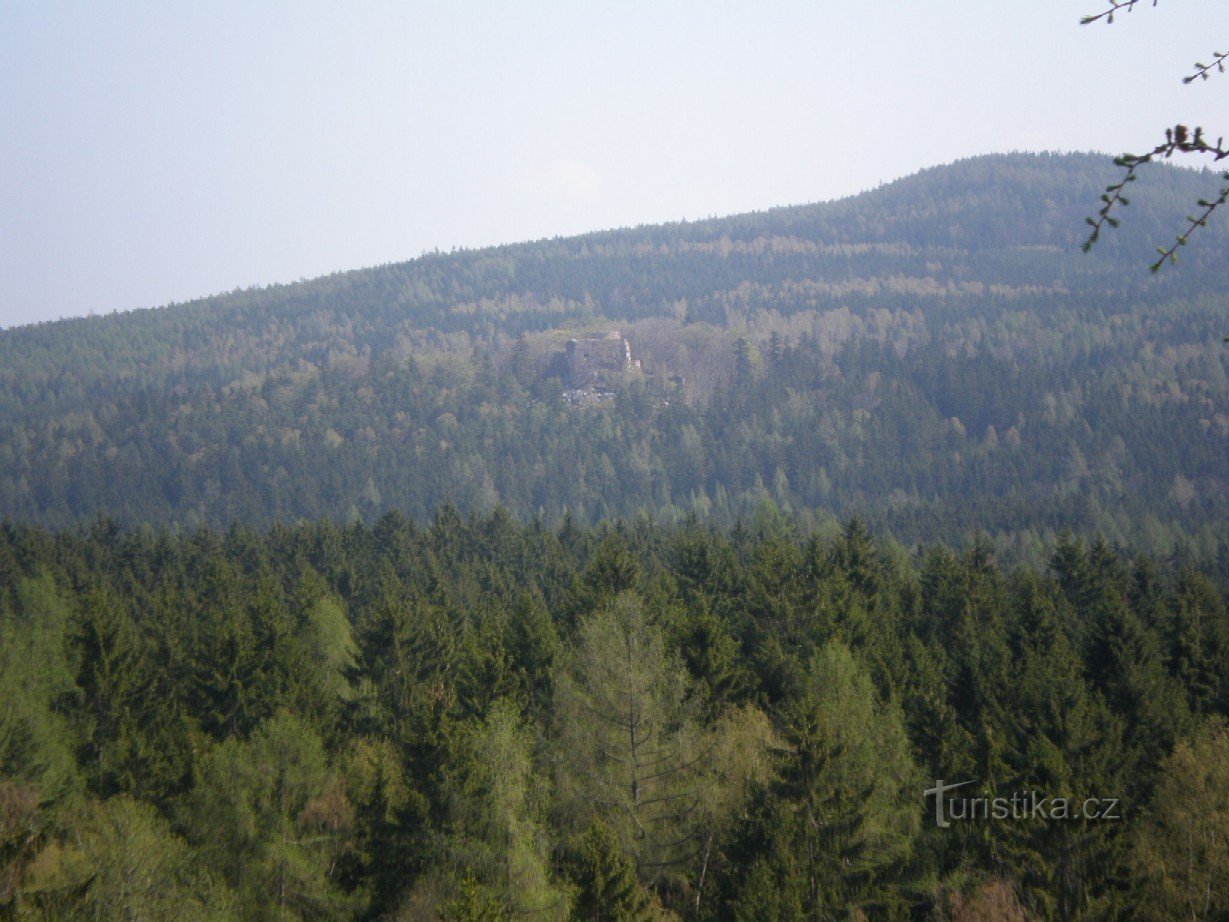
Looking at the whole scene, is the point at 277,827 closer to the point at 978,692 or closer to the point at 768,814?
the point at 768,814

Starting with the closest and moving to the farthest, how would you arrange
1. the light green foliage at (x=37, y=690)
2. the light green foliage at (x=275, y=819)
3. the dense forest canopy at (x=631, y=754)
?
1. the dense forest canopy at (x=631, y=754)
2. the light green foliage at (x=275, y=819)
3. the light green foliage at (x=37, y=690)

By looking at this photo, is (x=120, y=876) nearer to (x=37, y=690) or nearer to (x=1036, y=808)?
(x=1036, y=808)

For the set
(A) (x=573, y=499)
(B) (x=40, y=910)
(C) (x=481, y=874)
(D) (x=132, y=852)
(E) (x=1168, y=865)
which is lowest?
(A) (x=573, y=499)

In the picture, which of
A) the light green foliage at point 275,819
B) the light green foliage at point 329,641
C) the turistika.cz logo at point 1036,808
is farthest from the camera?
the light green foliage at point 329,641

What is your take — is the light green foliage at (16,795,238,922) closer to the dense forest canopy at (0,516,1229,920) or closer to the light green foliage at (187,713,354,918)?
the dense forest canopy at (0,516,1229,920)

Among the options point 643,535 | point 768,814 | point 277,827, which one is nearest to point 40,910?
point 277,827

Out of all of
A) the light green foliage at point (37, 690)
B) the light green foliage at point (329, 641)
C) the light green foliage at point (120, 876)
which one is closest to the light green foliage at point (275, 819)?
the light green foliage at point (120, 876)

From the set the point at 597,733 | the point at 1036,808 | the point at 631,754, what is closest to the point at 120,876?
the point at 597,733

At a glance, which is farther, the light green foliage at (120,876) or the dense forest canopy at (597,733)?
the dense forest canopy at (597,733)

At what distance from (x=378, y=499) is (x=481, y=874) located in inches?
5130

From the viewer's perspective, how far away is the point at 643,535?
3413 inches

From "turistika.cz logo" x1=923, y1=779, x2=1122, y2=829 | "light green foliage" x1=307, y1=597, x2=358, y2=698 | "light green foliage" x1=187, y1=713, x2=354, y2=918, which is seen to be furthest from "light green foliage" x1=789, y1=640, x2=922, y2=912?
"light green foliage" x1=307, y1=597, x2=358, y2=698

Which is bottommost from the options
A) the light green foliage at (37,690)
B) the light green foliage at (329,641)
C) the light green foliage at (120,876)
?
the light green foliage at (329,641)

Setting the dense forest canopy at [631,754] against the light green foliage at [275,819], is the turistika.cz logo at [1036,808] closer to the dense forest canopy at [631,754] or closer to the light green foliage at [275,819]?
the dense forest canopy at [631,754]
